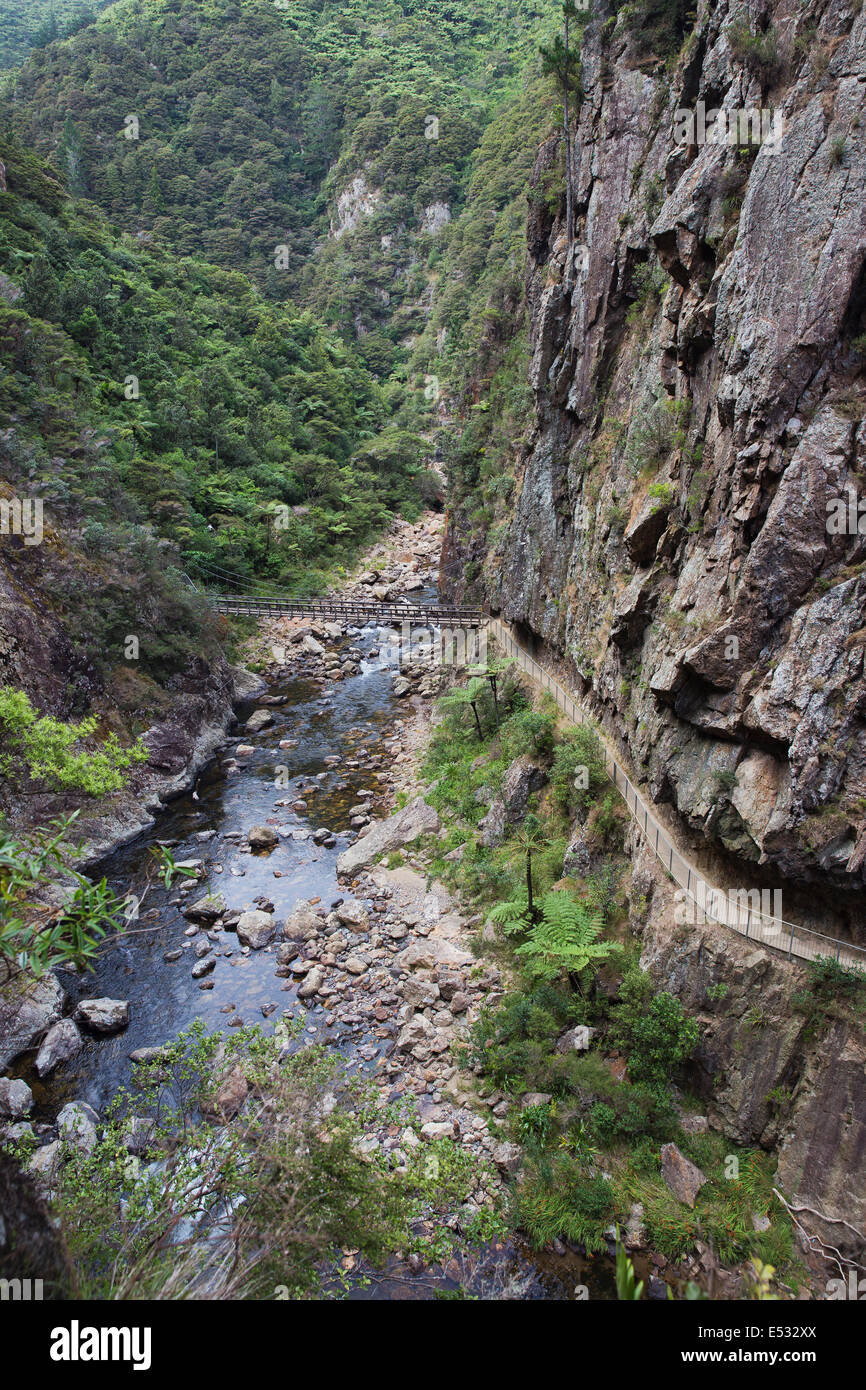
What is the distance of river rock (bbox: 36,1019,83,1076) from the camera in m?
13.3

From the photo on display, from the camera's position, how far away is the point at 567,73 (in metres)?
21.8

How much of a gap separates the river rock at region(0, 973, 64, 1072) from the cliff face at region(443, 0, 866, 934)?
41.1 ft

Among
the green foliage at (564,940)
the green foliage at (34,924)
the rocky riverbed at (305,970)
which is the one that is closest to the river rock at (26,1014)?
the rocky riverbed at (305,970)

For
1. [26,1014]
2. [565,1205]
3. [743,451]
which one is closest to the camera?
[565,1205]

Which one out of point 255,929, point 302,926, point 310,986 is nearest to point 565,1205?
point 310,986

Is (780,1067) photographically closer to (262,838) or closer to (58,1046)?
(58,1046)

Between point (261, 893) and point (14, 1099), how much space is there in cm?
760

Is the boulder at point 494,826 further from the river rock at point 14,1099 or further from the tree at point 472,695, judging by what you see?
the river rock at point 14,1099

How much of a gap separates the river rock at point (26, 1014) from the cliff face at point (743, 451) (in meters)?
12.5

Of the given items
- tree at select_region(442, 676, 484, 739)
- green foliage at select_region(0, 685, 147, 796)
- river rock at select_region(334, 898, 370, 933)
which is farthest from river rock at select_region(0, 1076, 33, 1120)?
tree at select_region(442, 676, 484, 739)

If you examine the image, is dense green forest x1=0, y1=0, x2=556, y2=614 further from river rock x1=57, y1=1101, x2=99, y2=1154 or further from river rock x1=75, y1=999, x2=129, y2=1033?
river rock x1=57, y1=1101, x2=99, y2=1154

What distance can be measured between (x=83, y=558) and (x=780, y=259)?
76.4 ft

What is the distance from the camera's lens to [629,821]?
14.5 m
